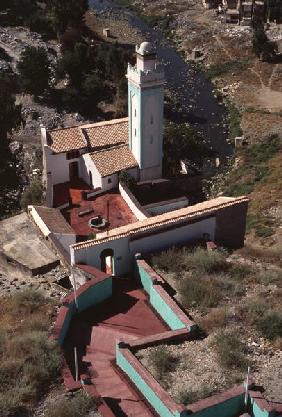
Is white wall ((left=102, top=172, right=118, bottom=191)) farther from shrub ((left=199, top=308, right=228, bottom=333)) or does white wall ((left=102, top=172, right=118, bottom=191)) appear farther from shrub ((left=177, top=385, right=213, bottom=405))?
shrub ((left=177, top=385, right=213, bottom=405))

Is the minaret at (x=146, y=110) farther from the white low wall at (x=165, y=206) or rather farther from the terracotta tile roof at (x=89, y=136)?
the white low wall at (x=165, y=206)

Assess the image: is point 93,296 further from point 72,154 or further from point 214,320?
point 72,154

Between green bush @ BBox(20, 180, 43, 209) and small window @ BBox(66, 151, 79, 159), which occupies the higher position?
small window @ BBox(66, 151, 79, 159)

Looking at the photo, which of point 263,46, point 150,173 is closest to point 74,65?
point 150,173

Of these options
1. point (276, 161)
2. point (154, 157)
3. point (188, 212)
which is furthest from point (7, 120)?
point (188, 212)

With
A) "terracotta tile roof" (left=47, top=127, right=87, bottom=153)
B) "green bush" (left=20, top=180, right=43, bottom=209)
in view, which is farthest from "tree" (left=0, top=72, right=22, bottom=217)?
"terracotta tile roof" (left=47, top=127, right=87, bottom=153)

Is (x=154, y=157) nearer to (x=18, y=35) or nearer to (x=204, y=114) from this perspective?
(x=204, y=114)
